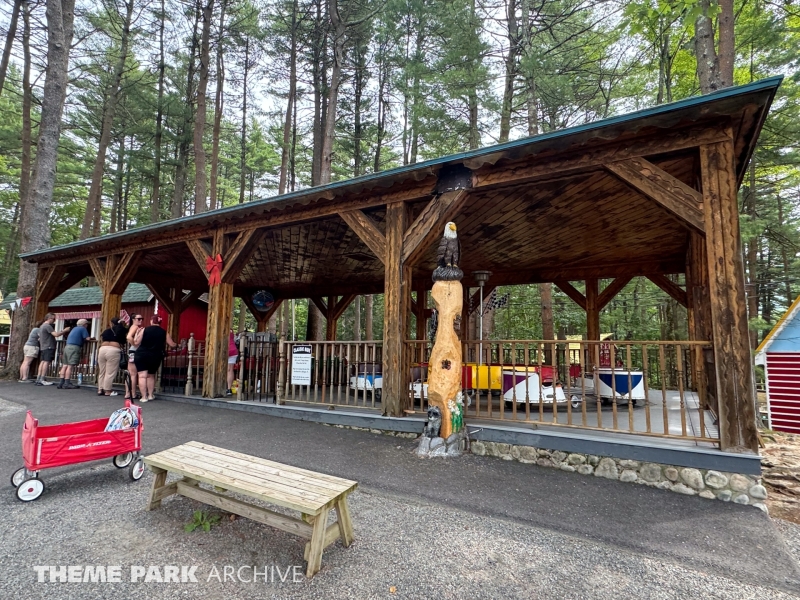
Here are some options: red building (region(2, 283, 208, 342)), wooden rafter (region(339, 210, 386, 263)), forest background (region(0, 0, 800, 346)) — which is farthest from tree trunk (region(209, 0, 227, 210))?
wooden rafter (region(339, 210, 386, 263))

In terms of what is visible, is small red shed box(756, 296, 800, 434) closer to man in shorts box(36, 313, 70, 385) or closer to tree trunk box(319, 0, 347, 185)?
tree trunk box(319, 0, 347, 185)

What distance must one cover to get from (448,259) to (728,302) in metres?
2.49

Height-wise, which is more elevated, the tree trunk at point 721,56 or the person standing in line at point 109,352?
the tree trunk at point 721,56

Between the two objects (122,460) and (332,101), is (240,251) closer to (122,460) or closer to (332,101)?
(122,460)

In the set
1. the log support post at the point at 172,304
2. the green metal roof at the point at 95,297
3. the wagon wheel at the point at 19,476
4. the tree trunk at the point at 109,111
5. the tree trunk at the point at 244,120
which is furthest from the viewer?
the tree trunk at the point at 244,120

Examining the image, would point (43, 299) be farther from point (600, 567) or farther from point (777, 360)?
point (777, 360)

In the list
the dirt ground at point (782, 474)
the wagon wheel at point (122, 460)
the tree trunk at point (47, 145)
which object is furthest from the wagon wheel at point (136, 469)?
the tree trunk at point (47, 145)

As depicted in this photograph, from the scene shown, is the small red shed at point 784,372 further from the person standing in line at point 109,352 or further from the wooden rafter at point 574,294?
the person standing in line at point 109,352

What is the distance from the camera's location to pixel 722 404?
126 inches

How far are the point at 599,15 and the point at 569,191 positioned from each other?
10451 millimetres

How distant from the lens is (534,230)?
6.06 meters

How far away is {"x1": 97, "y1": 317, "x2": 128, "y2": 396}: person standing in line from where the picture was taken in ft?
22.7

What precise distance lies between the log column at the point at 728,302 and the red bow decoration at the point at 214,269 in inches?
260

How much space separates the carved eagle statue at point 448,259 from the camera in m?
4.23
